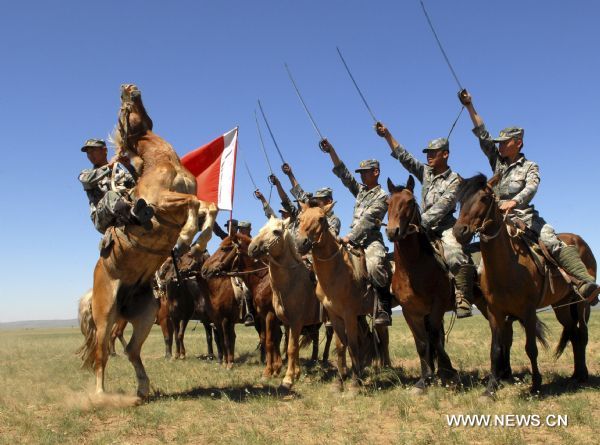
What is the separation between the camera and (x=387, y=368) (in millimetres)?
12219

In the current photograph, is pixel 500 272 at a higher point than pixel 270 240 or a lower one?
lower

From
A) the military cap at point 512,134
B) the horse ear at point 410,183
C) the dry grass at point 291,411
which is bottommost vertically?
the dry grass at point 291,411

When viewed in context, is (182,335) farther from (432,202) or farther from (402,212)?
(402,212)

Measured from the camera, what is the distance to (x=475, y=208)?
791cm

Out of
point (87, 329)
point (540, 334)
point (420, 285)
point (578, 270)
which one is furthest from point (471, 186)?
point (87, 329)

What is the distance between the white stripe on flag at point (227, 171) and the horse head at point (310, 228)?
2321 millimetres

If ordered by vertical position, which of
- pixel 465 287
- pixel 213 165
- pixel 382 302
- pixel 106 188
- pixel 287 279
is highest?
pixel 213 165

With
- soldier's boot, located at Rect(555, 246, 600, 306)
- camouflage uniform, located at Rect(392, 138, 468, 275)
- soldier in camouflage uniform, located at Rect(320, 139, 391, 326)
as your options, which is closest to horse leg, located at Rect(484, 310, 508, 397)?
camouflage uniform, located at Rect(392, 138, 468, 275)

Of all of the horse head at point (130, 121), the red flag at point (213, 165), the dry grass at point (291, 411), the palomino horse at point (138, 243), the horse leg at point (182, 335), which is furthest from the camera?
the horse leg at point (182, 335)

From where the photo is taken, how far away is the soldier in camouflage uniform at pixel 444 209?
29.0ft

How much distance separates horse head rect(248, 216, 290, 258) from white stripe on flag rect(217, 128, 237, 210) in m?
0.93

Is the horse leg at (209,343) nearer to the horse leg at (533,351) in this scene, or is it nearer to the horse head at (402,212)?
the horse head at (402,212)

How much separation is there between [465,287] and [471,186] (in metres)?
1.68

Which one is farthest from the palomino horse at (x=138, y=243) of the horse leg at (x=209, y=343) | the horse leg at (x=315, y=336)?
the horse leg at (x=209, y=343)
